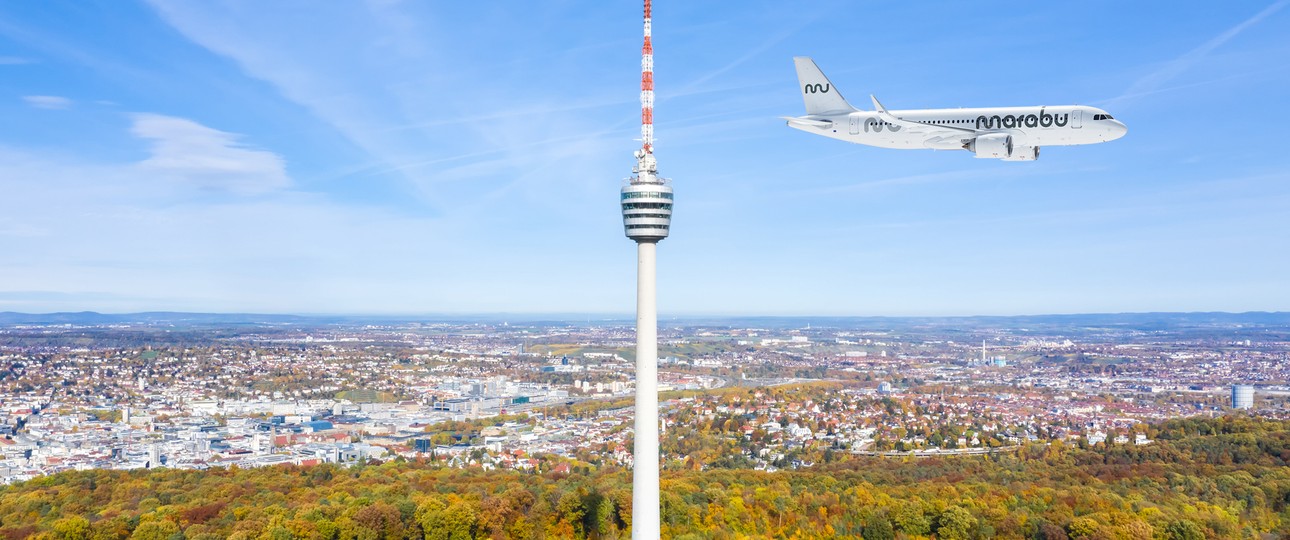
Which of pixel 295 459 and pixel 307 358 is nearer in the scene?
pixel 295 459

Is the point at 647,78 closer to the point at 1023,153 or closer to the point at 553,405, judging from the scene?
the point at 1023,153

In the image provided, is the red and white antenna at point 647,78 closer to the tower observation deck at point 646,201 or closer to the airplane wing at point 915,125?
the tower observation deck at point 646,201

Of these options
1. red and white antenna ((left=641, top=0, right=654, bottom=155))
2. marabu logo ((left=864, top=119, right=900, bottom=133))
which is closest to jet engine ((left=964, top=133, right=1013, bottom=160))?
marabu logo ((left=864, top=119, right=900, bottom=133))

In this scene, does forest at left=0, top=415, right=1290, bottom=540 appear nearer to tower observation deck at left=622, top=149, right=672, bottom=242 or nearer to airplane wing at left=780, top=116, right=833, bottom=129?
tower observation deck at left=622, top=149, right=672, bottom=242

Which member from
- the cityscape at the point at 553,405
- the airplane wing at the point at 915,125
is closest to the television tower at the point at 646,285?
the airplane wing at the point at 915,125

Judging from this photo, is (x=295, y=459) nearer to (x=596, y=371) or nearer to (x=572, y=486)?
→ (x=572, y=486)

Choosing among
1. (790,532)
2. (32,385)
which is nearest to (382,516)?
(790,532)

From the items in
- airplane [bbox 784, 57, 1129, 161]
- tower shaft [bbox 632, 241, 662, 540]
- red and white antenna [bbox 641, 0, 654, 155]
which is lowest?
tower shaft [bbox 632, 241, 662, 540]
